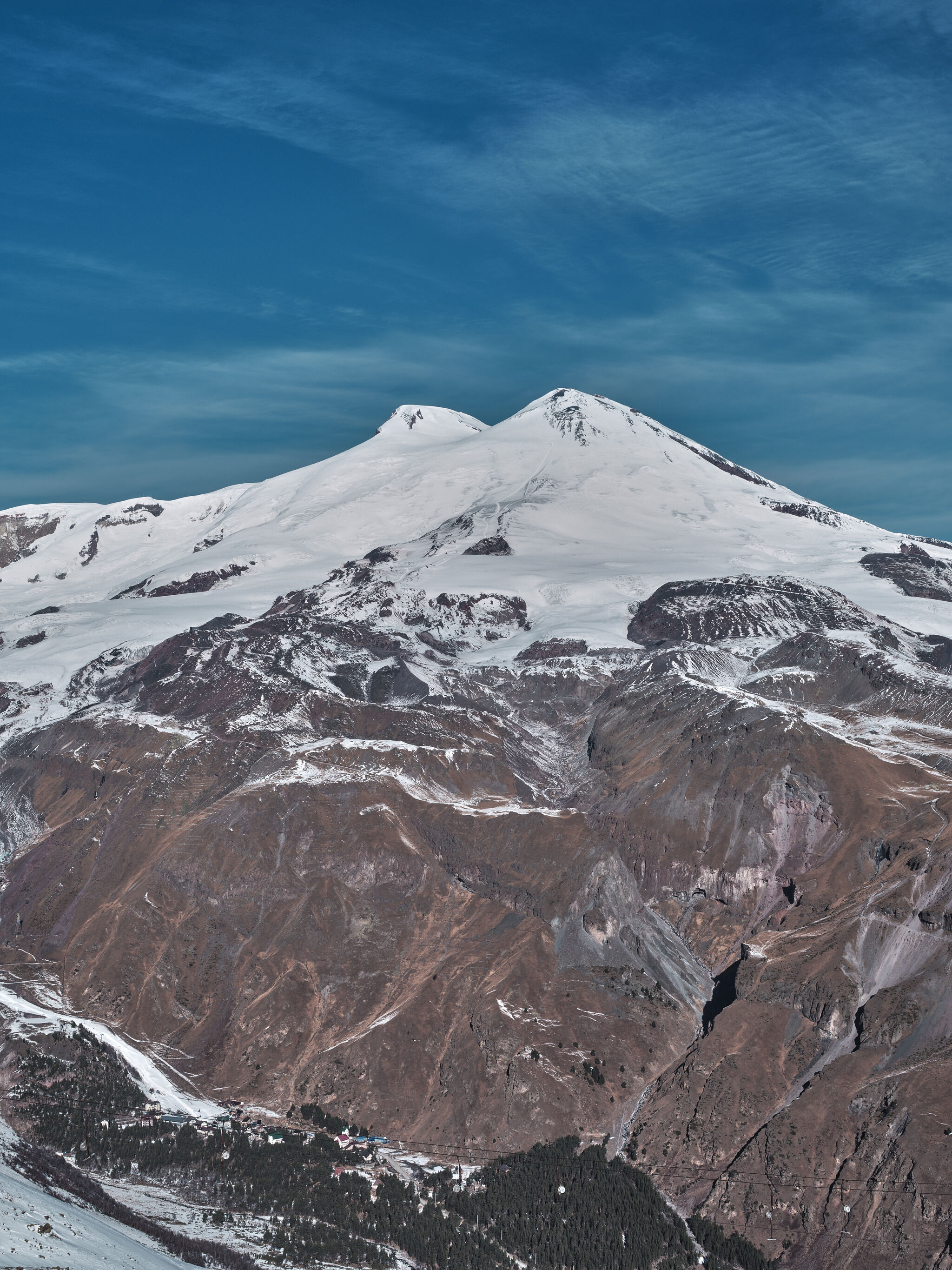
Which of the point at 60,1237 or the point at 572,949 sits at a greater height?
the point at 572,949

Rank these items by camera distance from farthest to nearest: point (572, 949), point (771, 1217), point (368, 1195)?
point (572, 949) → point (368, 1195) → point (771, 1217)

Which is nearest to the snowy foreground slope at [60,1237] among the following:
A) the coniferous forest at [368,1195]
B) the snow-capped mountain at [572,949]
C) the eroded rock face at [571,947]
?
the coniferous forest at [368,1195]

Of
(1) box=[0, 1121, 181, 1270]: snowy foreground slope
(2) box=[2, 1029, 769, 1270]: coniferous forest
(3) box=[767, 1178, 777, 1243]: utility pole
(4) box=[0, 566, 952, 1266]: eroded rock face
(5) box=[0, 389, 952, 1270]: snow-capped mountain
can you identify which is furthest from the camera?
(4) box=[0, 566, 952, 1266]: eroded rock face

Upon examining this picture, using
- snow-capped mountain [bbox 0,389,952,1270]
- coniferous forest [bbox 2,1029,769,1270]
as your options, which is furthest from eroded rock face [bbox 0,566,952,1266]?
coniferous forest [bbox 2,1029,769,1270]

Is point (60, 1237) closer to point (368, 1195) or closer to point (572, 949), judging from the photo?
point (368, 1195)

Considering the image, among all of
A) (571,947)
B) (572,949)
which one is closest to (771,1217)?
(572,949)

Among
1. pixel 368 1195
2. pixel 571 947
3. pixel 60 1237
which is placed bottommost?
pixel 368 1195

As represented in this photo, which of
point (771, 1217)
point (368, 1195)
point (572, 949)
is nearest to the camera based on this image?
point (771, 1217)

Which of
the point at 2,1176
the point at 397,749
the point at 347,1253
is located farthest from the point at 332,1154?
the point at 397,749

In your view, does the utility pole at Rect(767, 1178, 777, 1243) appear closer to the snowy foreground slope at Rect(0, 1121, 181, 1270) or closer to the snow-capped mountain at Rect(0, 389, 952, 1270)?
the snow-capped mountain at Rect(0, 389, 952, 1270)

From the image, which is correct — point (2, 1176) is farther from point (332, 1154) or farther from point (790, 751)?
point (790, 751)

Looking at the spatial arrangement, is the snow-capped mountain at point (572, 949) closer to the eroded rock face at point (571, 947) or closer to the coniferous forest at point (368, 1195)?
the eroded rock face at point (571, 947)
